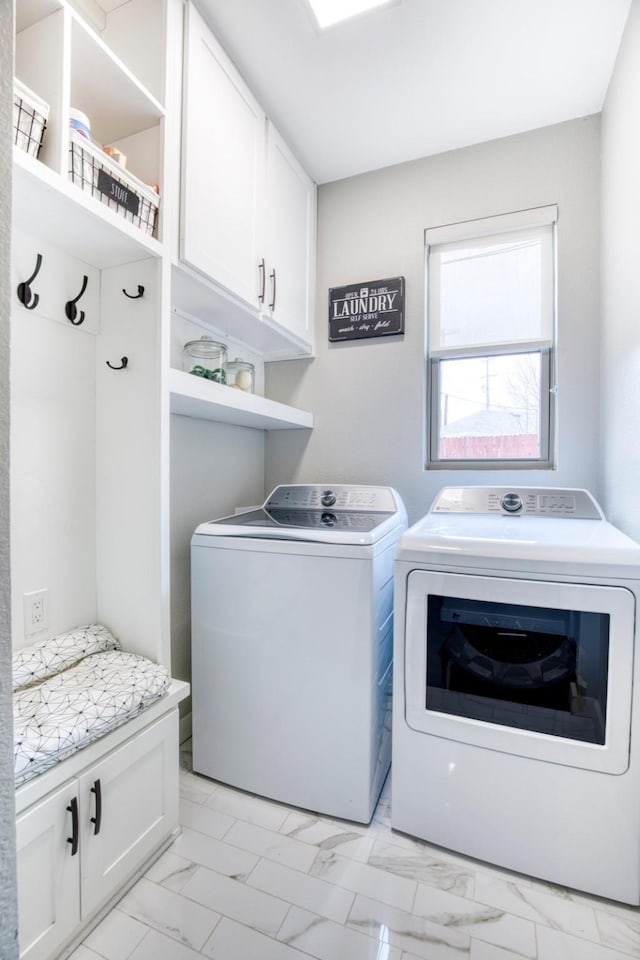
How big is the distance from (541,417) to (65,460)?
201cm

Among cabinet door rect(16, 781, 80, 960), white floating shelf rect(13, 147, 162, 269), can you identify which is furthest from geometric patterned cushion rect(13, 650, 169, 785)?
white floating shelf rect(13, 147, 162, 269)

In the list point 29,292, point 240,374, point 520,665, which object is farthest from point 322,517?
point 29,292

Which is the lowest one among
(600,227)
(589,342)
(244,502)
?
(244,502)

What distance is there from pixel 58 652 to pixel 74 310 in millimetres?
1018

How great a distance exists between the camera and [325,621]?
4.91 feet

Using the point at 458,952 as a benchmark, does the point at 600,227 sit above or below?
above

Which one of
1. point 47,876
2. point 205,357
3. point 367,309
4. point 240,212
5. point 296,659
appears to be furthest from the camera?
point 367,309

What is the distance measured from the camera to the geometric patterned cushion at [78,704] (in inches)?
38.5

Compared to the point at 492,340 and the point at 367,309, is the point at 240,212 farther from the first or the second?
the point at 492,340

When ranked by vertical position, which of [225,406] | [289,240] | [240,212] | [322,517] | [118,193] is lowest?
[322,517]

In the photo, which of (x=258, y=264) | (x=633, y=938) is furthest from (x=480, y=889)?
(x=258, y=264)

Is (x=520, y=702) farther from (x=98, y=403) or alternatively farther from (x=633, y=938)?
(x=98, y=403)

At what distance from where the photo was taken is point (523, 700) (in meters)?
1.32

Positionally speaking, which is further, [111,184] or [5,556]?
[111,184]
